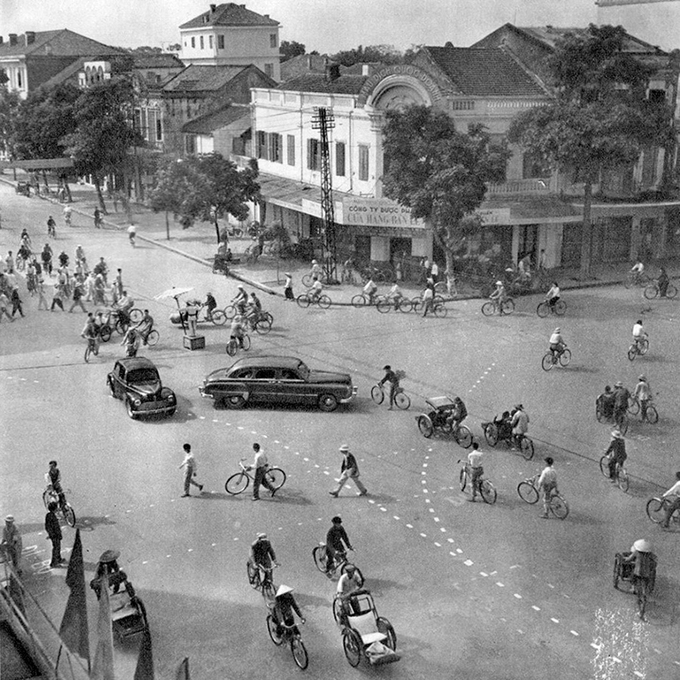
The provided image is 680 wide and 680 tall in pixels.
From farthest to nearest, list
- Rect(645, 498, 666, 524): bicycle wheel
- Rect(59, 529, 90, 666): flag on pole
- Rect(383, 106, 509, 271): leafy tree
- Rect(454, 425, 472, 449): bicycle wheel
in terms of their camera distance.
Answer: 1. Rect(383, 106, 509, 271): leafy tree
2. Rect(454, 425, 472, 449): bicycle wheel
3. Rect(645, 498, 666, 524): bicycle wheel
4. Rect(59, 529, 90, 666): flag on pole

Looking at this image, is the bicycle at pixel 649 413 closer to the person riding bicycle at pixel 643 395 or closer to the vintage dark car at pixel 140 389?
the person riding bicycle at pixel 643 395

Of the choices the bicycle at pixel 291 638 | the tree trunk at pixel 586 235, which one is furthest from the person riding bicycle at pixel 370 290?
the bicycle at pixel 291 638

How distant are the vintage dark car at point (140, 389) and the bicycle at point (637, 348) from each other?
14.3 metres

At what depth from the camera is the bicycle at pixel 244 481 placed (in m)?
20.2

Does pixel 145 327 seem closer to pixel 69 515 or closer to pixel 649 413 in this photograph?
pixel 69 515

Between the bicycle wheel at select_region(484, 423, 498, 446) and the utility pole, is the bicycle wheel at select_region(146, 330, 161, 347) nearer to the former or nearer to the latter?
the utility pole

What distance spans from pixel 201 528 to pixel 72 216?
4845cm

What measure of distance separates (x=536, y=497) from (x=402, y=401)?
6674mm

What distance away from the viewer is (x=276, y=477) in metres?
20.8

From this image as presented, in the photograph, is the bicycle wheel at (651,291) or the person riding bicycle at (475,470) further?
the bicycle wheel at (651,291)

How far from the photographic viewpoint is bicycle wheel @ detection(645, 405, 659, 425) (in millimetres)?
24438

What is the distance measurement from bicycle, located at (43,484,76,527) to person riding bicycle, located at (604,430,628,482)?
11.3 m

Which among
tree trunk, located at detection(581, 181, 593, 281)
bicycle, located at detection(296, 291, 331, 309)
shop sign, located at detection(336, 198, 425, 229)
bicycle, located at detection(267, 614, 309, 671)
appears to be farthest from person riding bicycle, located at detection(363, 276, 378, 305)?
bicycle, located at detection(267, 614, 309, 671)

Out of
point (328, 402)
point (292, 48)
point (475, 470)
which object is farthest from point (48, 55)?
point (475, 470)
